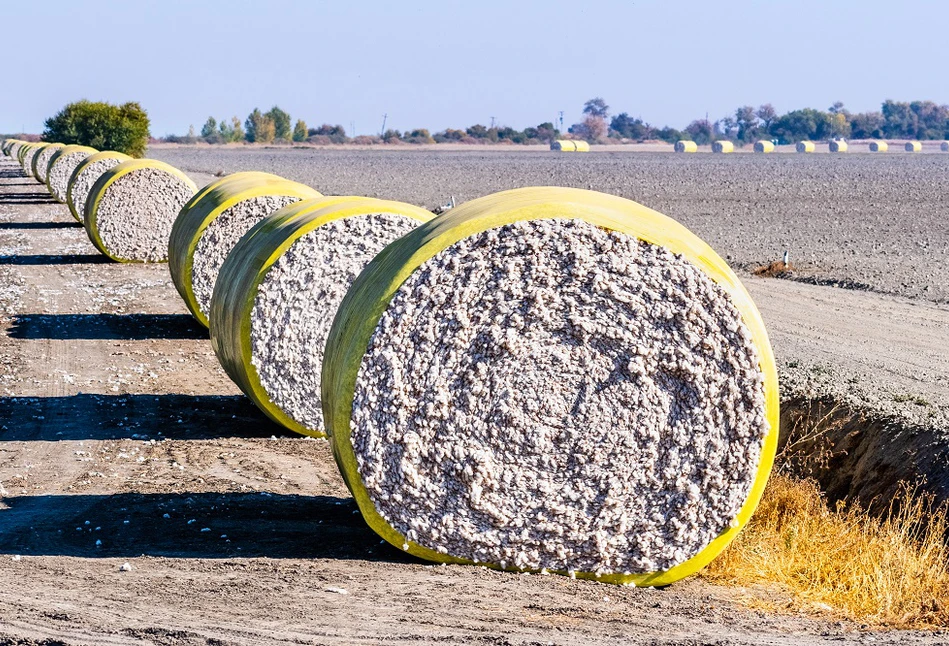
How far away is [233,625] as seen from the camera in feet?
17.3

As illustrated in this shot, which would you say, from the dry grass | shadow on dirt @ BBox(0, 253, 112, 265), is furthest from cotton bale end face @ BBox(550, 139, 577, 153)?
the dry grass

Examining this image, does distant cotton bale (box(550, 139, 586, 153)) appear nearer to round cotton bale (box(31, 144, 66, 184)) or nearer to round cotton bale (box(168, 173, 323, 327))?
round cotton bale (box(31, 144, 66, 184))

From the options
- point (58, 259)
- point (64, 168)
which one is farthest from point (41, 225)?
point (58, 259)

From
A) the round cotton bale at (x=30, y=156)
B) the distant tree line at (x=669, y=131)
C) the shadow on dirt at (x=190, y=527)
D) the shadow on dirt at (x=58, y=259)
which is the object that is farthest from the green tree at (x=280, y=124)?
the shadow on dirt at (x=190, y=527)

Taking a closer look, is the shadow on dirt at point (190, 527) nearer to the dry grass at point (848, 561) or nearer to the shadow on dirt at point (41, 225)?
the dry grass at point (848, 561)

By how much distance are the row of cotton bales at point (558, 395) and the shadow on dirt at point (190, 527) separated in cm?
62

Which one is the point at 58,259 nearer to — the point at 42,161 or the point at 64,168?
the point at 64,168

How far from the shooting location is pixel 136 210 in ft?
69.1

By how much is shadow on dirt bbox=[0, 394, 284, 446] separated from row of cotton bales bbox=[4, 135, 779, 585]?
3.69 meters

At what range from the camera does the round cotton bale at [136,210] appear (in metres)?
20.9

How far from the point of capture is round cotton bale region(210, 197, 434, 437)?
31.0ft

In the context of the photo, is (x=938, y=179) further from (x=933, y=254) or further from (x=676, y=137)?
(x=676, y=137)

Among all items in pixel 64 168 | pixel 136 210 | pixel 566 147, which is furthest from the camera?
pixel 566 147

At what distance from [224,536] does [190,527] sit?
0.99 ft
